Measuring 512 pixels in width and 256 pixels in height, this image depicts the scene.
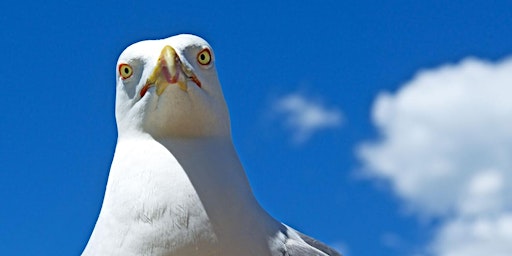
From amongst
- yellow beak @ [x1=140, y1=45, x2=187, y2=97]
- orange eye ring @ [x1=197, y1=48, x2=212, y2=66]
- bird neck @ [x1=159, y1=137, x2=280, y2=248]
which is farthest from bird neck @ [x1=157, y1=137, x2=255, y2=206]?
orange eye ring @ [x1=197, y1=48, x2=212, y2=66]

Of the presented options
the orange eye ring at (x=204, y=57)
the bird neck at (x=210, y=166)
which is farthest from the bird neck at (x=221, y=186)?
the orange eye ring at (x=204, y=57)

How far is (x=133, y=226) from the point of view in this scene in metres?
6.16

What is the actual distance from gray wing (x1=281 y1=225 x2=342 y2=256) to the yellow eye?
5.11 feet

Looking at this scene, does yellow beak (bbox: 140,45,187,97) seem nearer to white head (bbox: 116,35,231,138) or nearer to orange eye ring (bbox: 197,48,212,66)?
white head (bbox: 116,35,231,138)

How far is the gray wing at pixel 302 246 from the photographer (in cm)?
666

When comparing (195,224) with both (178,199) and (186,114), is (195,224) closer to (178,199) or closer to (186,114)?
(178,199)

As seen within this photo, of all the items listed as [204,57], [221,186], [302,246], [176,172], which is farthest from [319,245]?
[204,57]

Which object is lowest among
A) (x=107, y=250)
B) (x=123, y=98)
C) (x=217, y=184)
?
(x=107, y=250)

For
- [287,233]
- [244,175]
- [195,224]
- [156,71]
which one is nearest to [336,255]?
[287,233]

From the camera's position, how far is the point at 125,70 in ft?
21.9

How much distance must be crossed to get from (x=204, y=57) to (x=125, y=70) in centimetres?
56

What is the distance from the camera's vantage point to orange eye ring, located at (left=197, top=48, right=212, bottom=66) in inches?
260

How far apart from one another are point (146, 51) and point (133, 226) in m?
1.24

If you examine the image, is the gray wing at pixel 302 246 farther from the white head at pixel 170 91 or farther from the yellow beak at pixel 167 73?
the yellow beak at pixel 167 73
